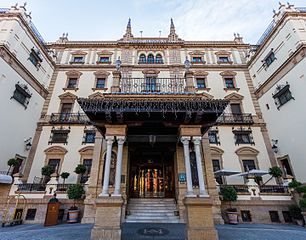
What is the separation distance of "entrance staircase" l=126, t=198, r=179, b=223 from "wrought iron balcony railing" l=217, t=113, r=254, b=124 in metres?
9.27

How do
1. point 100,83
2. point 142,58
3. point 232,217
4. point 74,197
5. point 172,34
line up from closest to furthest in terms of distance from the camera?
point 232,217 < point 74,197 < point 100,83 < point 142,58 < point 172,34

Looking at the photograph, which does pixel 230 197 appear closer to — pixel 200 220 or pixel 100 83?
pixel 200 220

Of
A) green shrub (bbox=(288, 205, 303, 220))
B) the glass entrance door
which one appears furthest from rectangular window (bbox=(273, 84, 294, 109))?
the glass entrance door

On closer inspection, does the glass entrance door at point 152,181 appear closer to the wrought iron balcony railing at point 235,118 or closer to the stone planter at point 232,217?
the stone planter at point 232,217

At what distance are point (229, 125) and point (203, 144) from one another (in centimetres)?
734

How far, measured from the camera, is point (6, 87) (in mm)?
12945

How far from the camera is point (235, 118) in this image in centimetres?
→ 1633

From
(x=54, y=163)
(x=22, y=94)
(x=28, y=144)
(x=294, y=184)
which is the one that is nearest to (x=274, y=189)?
(x=294, y=184)

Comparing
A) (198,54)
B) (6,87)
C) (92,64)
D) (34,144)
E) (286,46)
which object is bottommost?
(34,144)

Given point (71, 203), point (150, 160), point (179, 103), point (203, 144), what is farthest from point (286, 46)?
point (71, 203)

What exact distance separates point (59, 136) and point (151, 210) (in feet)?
36.3

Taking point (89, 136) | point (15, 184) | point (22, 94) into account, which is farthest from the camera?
point (89, 136)

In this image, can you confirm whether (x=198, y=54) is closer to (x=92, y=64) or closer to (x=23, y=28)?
(x=92, y=64)

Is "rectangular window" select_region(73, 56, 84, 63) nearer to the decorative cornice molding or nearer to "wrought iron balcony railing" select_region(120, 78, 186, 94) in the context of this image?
the decorative cornice molding
